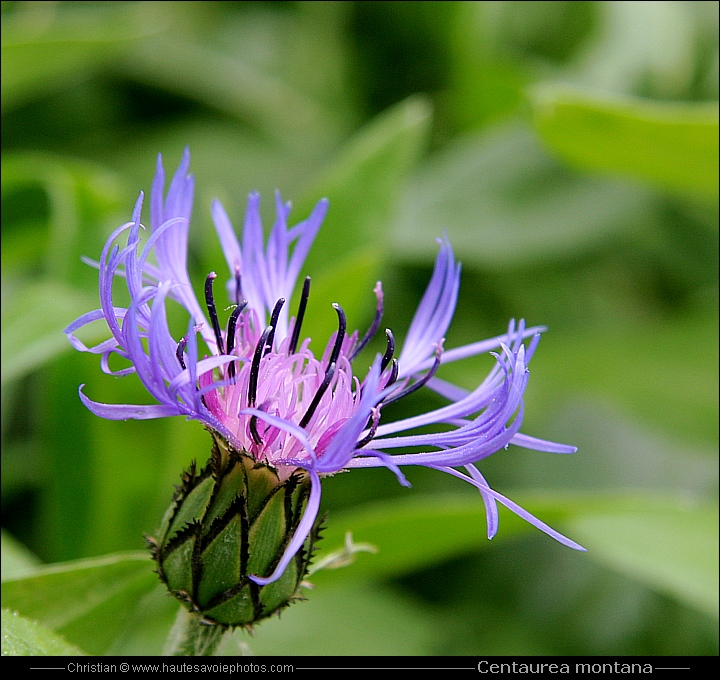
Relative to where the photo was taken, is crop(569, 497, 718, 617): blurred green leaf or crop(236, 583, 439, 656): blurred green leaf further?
crop(236, 583, 439, 656): blurred green leaf

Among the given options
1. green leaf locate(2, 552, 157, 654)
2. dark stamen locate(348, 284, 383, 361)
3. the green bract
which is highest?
dark stamen locate(348, 284, 383, 361)

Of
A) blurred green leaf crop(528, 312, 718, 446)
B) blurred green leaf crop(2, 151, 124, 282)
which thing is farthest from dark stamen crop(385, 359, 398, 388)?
blurred green leaf crop(528, 312, 718, 446)

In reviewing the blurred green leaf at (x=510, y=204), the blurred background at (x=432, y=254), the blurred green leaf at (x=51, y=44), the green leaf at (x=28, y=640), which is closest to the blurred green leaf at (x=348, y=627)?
the blurred background at (x=432, y=254)

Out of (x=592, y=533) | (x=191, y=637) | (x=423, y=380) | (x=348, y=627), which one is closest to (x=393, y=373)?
(x=423, y=380)

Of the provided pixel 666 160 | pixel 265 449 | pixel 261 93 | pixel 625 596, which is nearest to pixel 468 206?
pixel 666 160

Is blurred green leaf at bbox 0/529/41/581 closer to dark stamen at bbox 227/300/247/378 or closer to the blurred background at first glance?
the blurred background

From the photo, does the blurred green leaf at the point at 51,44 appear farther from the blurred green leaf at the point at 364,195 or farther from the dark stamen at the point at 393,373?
the dark stamen at the point at 393,373

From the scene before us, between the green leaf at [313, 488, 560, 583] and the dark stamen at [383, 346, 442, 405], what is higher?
the dark stamen at [383, 346, 442, 405]

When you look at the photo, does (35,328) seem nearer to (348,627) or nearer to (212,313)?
(212,313)
